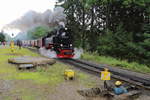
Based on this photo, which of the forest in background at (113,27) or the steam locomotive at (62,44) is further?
the forest in background at (113,27)

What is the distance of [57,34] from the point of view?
1875 centimetres

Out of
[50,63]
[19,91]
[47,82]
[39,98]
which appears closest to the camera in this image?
[39,98]

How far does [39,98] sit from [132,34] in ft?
64.4

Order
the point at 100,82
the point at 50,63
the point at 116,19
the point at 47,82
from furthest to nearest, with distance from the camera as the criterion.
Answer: the point at 116,19, the point at 50,63, the point at 100,82, the point at 47,82

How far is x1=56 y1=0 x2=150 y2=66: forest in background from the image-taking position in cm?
2096

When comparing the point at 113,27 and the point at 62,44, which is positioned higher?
the point at 113,27

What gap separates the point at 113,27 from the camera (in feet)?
97.5

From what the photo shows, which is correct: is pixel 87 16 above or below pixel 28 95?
above

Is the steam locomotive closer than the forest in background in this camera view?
Yes

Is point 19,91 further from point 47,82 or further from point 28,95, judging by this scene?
point 47,82

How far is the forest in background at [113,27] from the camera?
21.0 metres

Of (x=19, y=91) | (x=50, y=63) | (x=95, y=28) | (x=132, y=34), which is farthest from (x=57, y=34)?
(x=95, y=28)

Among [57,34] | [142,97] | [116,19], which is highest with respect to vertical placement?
[116,19]

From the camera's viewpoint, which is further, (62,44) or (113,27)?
(113,27)
